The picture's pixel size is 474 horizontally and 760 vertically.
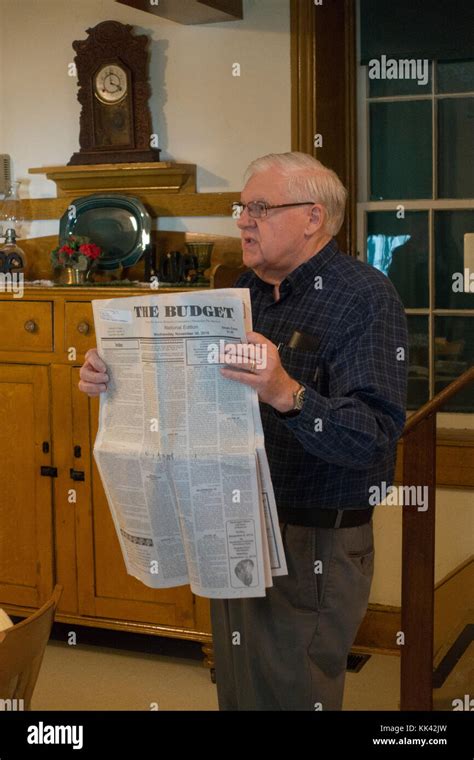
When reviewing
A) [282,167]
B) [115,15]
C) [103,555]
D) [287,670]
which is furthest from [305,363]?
[115,15]

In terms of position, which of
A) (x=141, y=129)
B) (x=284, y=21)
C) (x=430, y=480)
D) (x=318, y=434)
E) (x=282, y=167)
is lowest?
(x=430, y=480)

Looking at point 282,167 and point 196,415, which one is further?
point 282,167

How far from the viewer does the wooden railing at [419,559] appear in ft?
10.0

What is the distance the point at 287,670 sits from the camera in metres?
2.36

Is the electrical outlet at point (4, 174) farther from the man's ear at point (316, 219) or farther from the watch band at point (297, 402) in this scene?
the watch band at point (297, 402)

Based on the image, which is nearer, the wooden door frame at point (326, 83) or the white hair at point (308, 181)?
the white hair at point (308, 181)

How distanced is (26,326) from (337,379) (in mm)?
2193

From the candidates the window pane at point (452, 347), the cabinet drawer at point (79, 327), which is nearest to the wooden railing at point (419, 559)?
the window pane at point (452, 347)

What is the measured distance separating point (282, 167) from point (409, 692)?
167cm

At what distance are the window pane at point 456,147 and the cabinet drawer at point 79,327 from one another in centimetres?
145

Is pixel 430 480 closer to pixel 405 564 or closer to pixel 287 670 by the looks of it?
pixel 405 564

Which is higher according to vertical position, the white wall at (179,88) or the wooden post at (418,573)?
the white wall at (179,88)

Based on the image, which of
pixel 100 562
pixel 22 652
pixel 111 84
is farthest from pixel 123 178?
pixel 22 652

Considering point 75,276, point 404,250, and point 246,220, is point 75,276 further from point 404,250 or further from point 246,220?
point 246,220
